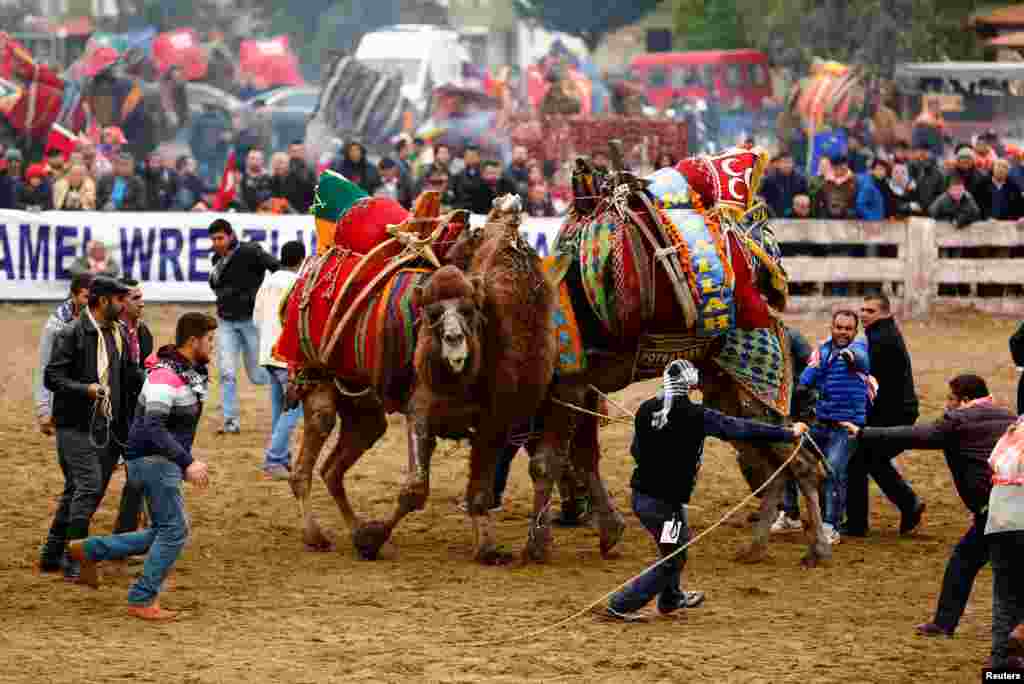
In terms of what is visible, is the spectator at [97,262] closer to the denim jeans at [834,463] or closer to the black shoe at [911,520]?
the denim jeans at [834,463]

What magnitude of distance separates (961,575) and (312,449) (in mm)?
4558

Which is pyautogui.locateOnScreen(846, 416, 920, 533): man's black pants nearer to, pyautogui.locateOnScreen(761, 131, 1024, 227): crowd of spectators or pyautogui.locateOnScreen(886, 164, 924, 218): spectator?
pyautogui.locateOnScreen(761, 131, 1024, 227): crowd of spectators

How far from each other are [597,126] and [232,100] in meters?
17.9

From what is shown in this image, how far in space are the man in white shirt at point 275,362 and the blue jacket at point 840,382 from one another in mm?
4236

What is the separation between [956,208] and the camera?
2198cm

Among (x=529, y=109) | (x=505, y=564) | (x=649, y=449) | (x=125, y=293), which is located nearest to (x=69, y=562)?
(x=125, y=293)

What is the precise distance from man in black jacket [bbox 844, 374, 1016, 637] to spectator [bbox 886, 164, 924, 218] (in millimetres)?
13418

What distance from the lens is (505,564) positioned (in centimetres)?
1145

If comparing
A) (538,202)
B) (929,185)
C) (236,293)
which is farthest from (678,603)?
(929,185)

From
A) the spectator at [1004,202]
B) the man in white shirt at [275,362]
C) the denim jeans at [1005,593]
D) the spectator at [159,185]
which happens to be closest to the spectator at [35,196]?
the spectator at [159,185]

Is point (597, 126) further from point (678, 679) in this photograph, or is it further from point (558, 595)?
point (678, 679)

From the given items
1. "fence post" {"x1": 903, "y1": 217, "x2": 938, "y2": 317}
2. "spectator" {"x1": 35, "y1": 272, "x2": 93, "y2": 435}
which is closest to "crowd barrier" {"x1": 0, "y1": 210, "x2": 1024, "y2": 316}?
"fence post" {"x1": 903, "y1": 217, "x2": 938, "y2": 317}

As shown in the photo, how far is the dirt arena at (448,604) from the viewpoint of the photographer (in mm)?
8875

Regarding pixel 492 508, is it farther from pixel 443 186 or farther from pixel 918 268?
pixel 918 268
